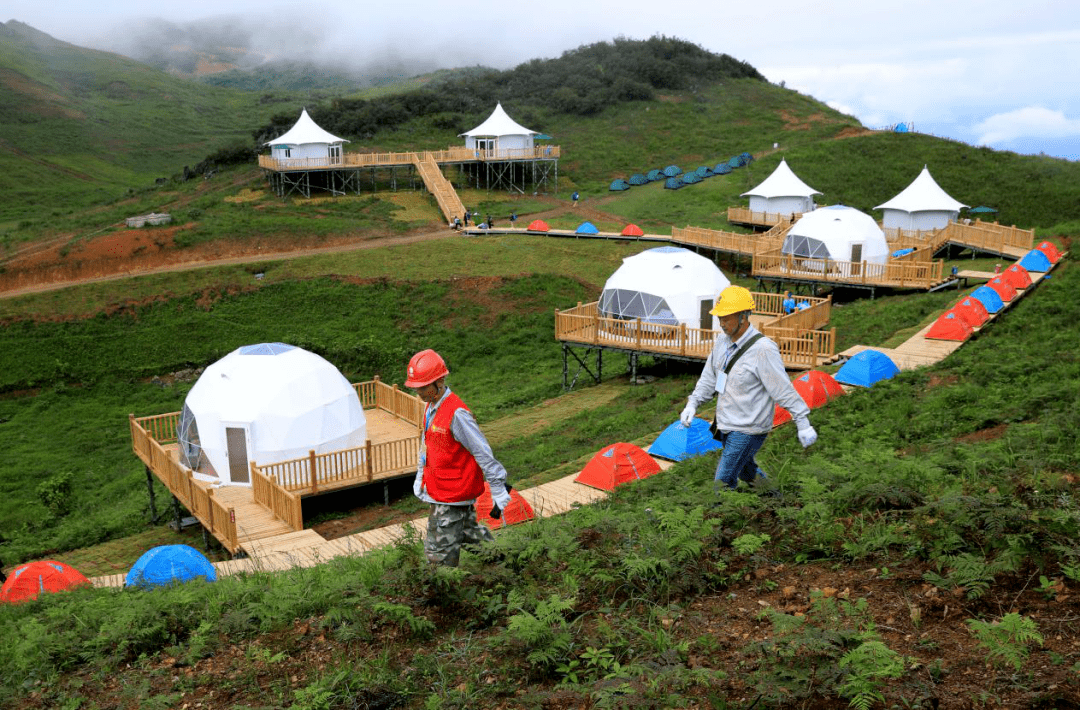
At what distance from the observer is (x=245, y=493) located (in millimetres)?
17000

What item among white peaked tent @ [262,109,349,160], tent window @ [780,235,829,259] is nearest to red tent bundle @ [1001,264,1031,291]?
tent window @ [780,235,829,259]

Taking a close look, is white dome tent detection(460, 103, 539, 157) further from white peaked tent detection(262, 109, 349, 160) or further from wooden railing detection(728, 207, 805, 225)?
wooden railing detection(728, 207, 805, 225)

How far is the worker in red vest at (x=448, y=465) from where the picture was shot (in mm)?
6184

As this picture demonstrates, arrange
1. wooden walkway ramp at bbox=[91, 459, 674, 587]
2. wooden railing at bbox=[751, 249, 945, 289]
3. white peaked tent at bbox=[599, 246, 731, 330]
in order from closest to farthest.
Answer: wooden walkway ramp at bbox=[91, 459, 674, 587] < white peaked tent at bbox=[599, 246, 731, 330] < wooden railing at bbox=[751, 249, 945, 289]

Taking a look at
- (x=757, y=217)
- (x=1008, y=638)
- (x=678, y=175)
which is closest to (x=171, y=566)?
(x=1008, y=638)

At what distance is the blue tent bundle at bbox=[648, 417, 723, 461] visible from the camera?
1459 centimetres

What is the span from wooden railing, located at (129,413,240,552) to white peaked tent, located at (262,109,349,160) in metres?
33.2

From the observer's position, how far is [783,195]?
45344mm

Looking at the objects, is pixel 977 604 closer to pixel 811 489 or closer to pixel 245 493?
pixel 811 489

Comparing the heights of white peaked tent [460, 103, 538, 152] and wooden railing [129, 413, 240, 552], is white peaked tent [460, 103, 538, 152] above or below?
above

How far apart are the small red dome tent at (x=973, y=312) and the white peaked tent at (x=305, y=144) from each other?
3822 centimetres

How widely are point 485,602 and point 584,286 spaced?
101 feet

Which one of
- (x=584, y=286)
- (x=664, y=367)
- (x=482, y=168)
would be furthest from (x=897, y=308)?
(x=482, y=168)

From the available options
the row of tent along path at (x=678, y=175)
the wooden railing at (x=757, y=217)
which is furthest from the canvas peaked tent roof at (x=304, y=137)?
the wooden railing at (x=757, y=217)
